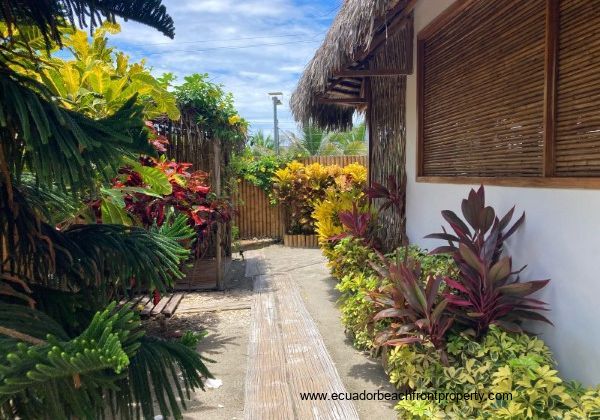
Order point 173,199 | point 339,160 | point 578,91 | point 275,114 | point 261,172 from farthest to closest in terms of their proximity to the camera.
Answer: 1. point 275,114
2. point 339,160
3. point 261,172
4. point 173,199
5. point 578,91

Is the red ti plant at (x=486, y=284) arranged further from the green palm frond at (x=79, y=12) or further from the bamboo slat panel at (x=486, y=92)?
the green palm frond at (x=79, y=12)

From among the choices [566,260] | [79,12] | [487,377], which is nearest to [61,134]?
[79,12]

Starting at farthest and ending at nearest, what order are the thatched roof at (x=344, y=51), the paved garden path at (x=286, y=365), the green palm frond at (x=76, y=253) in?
the thatched roof at (x=344, y=51)
the paved garden path at (x=286, y=365)
the green palm frond at (x=76, y=253)

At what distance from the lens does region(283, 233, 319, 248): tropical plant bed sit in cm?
908

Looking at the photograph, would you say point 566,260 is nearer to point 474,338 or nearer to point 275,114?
point 474,338

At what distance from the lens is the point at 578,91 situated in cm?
202

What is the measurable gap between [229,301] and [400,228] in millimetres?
2227

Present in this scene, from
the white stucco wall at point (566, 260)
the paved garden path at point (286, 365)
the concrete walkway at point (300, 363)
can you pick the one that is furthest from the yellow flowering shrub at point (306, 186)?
the white stucco wall at point (566, 260)

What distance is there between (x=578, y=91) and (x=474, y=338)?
4.67 ft

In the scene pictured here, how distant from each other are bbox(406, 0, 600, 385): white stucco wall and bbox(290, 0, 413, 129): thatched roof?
163 centimetres

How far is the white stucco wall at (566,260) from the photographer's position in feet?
6.15

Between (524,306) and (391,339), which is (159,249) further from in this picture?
(524,306)

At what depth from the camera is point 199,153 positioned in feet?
19.1

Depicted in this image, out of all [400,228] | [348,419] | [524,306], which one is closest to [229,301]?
[400,228]
